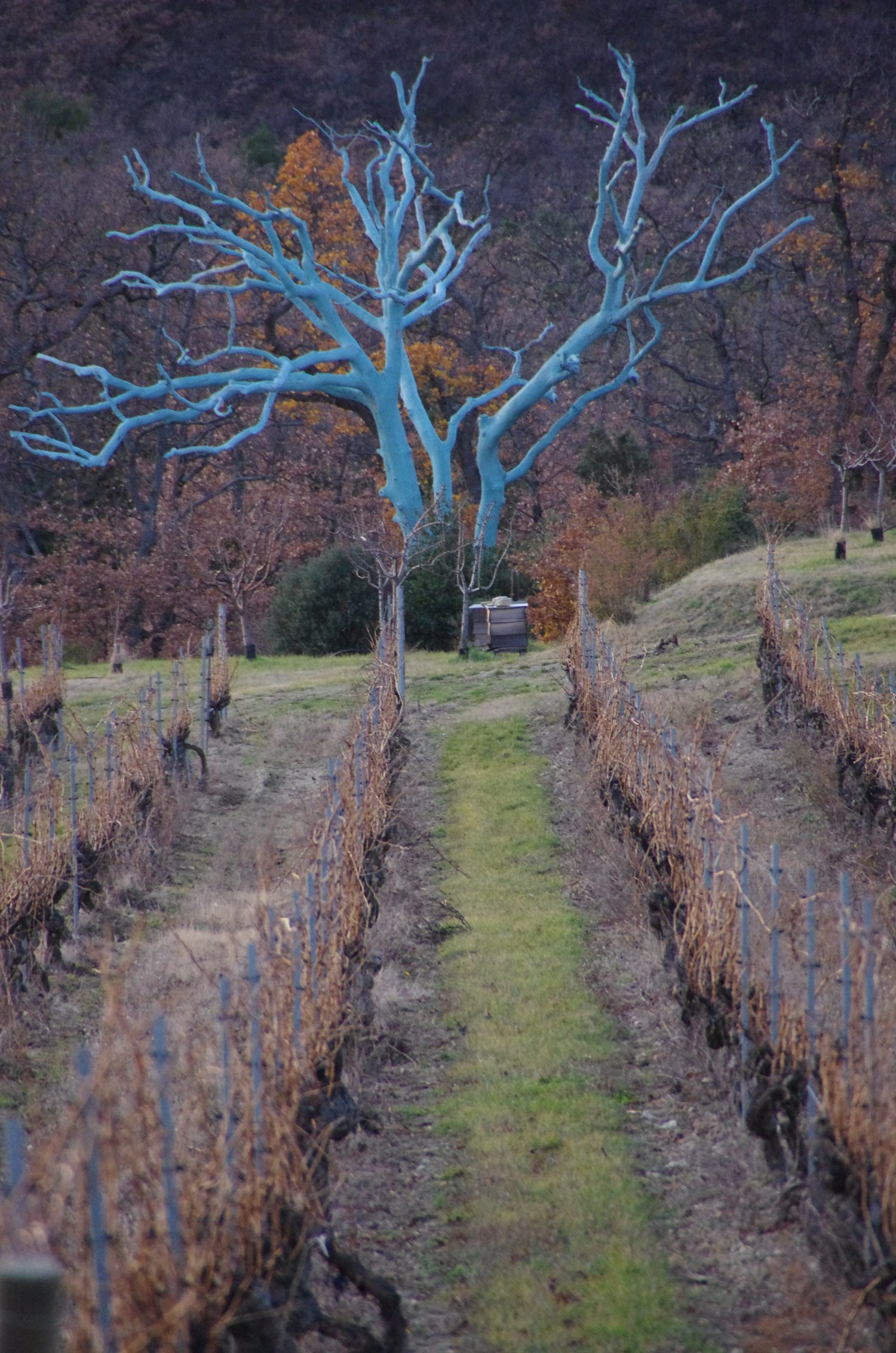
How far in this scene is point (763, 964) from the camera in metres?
6.49

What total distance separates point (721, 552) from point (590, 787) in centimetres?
1180

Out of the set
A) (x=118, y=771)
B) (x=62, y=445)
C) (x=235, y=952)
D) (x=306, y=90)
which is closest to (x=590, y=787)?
(x=118, y=771)

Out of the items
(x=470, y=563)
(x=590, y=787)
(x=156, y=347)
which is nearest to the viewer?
(x=590, y=787)

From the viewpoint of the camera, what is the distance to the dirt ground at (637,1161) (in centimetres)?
465

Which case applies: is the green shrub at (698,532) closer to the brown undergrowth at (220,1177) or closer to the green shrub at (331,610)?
the green shrub at (331,610)

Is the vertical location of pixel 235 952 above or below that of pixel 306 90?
below

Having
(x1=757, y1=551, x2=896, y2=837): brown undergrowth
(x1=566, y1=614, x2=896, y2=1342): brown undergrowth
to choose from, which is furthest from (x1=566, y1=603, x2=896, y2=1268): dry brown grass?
(x1=757, y1=551, x2=896, y2=837): brown undergrowth

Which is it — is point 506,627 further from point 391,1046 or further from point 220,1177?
point 220,1177

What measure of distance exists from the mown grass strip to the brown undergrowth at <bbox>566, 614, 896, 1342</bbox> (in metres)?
0.59

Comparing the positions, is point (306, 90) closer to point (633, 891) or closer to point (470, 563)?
point (470, 563)

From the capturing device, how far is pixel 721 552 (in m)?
22.6

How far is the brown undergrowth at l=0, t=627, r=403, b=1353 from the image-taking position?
3.38m

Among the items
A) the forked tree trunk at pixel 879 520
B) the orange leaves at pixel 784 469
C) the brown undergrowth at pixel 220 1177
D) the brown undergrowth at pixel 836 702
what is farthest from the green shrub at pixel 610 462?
the brown undergrowth at pixel 220 1177

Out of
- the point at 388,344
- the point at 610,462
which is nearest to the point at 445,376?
the point at 388,344
